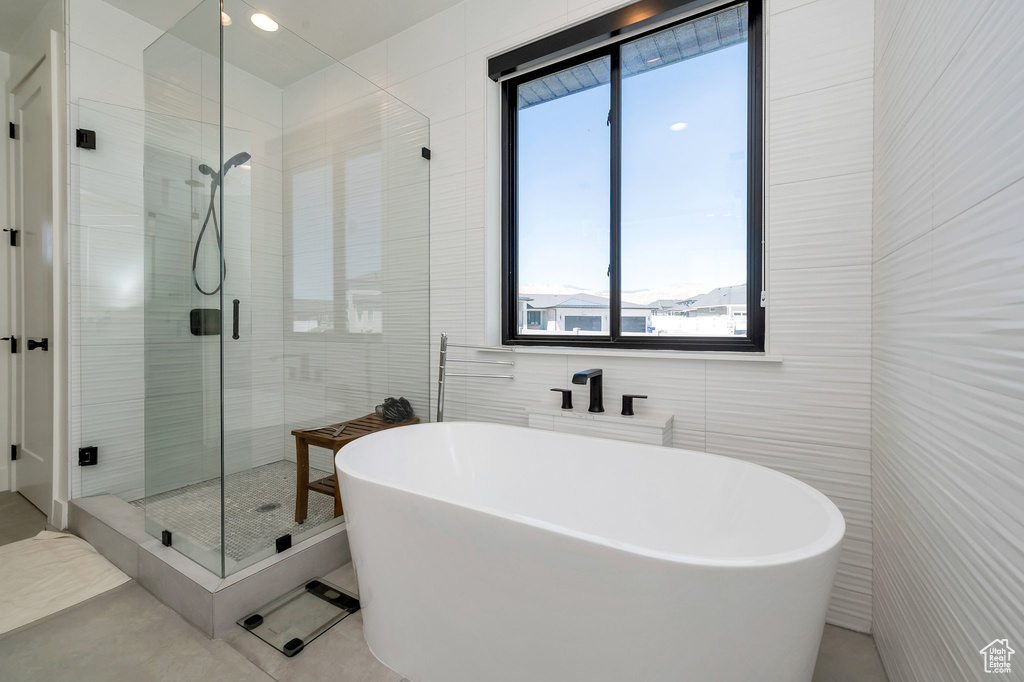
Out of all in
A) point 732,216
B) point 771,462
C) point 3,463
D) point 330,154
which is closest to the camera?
point 771,462

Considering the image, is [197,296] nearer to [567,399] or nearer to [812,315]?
[567,399]

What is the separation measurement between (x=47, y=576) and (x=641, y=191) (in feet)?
10.1

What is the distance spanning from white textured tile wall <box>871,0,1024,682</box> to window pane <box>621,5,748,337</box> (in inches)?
20.9

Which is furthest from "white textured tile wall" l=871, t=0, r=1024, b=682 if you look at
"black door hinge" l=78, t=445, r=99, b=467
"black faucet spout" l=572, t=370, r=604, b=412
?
"black door hinge" l=78, t=445, r=99, b=467

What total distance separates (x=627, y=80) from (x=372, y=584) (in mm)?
2410

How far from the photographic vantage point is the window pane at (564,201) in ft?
7.55

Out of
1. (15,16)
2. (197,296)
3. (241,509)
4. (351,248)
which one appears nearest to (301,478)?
(241,509)

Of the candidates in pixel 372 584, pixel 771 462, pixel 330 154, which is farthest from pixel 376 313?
pixel 771 462

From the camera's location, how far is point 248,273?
5.81 feet

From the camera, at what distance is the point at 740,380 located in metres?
1.83

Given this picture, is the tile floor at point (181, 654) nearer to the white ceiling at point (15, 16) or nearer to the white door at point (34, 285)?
the white door at point (34, 285)

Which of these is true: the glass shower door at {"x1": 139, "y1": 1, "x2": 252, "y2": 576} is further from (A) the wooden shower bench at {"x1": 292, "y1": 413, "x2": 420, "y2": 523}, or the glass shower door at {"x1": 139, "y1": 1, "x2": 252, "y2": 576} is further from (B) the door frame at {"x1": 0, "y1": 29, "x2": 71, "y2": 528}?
(B) the door frame at {"x1": 0, "y1": 29, "x2": 71, "y2": 528}

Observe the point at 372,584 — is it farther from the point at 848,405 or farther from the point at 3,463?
the point at 3,463

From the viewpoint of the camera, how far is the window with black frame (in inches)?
76.5
